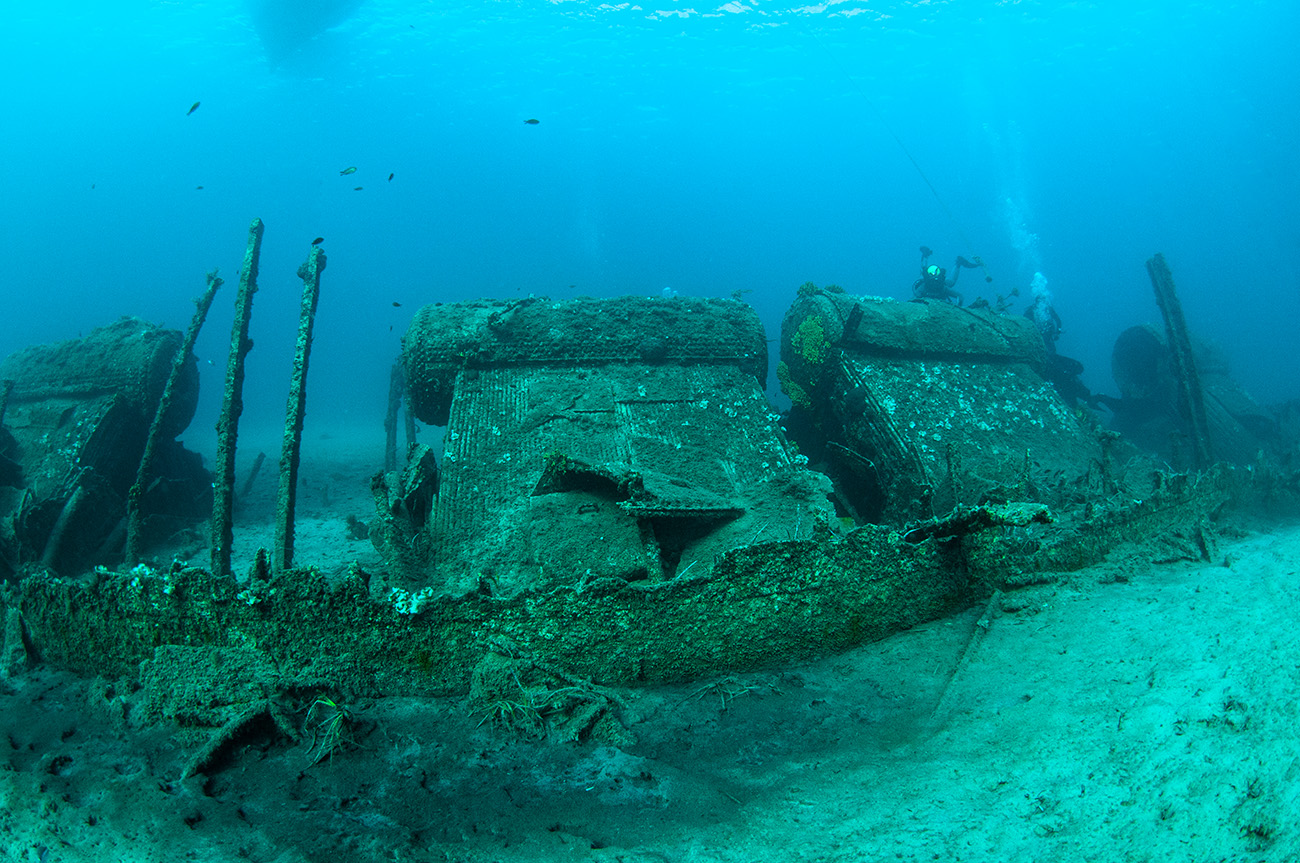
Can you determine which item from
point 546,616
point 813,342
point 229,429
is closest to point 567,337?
point 813,342

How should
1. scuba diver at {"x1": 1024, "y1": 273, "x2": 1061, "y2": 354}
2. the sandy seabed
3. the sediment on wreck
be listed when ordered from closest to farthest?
the sandy seabed
the sediment on wreck
scuba diver at {"x1": 1024, "y1": 273, "x2": 1061, "y2": 354}

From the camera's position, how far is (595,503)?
418cm

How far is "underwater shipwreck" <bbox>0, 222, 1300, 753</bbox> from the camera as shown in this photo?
9.78ft

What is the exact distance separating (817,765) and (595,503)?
7.50 ft

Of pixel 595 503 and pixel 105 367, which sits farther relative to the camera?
pixel 105 367

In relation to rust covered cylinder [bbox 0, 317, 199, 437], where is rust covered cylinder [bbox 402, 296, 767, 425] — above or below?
above

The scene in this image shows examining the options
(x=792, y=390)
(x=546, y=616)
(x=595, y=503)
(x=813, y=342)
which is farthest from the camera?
(x=792, y=390)

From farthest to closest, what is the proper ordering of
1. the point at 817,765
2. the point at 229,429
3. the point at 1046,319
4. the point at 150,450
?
1. the point at 1046,319
2. the point at 150,450
3. the point at 229,429
4. the point at 817,765

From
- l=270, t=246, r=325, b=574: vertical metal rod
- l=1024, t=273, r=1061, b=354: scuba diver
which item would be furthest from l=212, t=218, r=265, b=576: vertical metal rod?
l=1024, t=273, r=1061, b=354: scuba diver

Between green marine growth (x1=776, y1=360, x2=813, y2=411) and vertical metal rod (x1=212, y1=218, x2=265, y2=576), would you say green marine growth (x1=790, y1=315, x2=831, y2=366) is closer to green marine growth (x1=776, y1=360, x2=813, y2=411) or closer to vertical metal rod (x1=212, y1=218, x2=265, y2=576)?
green marine growth (x1=776, y1=360, x2=813, y2=411)

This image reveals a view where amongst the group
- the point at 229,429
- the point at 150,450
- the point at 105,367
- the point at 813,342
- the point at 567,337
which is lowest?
the point at 150,450

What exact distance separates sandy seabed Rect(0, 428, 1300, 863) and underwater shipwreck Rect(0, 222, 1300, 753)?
222 mm

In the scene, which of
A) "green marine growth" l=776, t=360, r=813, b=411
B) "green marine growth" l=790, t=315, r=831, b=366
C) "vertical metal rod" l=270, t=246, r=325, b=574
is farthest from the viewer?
"green marine growth" l=776, t=360, r=813, b=411

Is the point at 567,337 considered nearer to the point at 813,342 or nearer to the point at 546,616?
the point at 813,342
